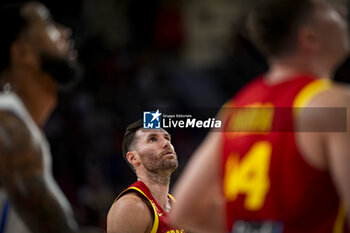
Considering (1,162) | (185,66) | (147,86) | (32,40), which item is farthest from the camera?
(185,66)

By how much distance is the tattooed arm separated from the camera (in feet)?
9.07

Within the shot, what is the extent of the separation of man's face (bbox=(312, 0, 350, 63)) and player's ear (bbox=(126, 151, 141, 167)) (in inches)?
35.3

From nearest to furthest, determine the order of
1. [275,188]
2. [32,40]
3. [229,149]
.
A: 1. [275,188]
2. [229,149]
3. [32,40]

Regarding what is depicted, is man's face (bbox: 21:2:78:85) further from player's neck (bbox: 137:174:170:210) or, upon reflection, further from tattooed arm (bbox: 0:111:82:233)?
player's neck (bbox: 137:174:170:210)

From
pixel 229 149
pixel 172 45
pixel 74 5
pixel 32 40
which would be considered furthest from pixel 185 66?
pixel 229 149

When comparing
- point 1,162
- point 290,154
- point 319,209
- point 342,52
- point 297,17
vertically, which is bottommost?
point 1,162

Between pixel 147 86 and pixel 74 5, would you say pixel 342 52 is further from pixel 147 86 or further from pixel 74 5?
pixel 74 5

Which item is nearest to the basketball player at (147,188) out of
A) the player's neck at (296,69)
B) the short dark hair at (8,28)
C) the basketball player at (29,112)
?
the basketball player at (29,112)

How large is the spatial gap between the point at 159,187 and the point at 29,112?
1264 millimetres

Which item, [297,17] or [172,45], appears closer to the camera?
[297,17]

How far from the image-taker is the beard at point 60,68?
3346 millimetres

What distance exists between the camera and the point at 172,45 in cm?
1102

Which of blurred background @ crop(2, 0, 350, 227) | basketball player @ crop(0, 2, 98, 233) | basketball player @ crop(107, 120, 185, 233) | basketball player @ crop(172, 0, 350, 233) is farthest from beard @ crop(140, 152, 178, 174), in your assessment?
blurred background @ crop(2, 0, 350, 227)

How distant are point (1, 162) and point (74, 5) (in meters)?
8.41
